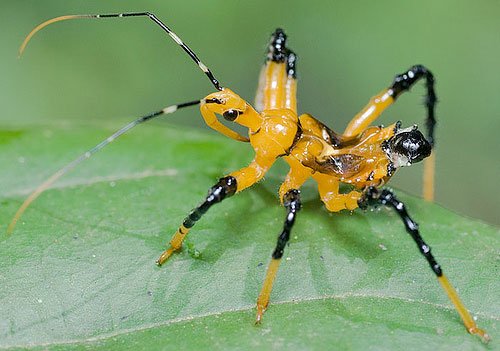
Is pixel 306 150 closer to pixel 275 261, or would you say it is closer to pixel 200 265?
pixel 275 261

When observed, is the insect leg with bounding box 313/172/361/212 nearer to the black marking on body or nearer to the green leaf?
the green leaf

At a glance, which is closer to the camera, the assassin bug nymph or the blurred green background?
the assassin bug nymph

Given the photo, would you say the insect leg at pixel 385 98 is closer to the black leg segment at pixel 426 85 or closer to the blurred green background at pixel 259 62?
the black leg segment at pixel 426 85

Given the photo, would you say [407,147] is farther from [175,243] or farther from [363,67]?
Answer: [363,67]

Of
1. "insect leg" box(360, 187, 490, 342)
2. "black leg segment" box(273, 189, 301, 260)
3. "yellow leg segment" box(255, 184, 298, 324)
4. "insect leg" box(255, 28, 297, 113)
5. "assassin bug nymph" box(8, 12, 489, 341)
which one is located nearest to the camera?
"insect leg" box(360, 187, 490, 342)

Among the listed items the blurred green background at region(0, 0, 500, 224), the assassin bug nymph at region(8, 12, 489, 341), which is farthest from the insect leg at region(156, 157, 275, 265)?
the blurred green background at region(0, 0, 500, 224)

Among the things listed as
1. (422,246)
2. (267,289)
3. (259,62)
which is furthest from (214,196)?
(259,62)
